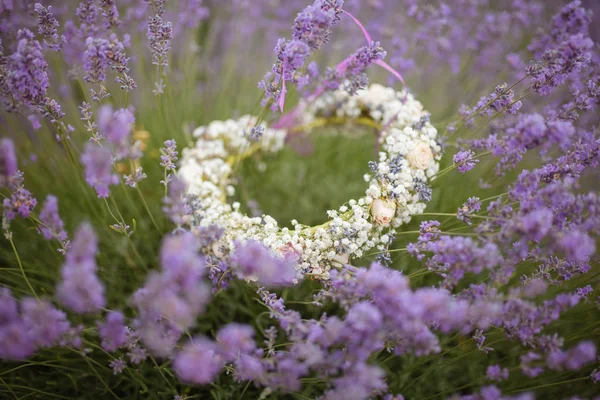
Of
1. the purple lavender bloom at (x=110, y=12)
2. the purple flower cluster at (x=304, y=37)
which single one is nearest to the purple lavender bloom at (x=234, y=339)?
the purple flower cluster at (x=304, y=37)

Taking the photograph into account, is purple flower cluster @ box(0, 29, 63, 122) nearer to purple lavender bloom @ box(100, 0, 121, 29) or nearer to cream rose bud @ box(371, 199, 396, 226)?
purple lavender bloom @ box(100, 0, 121, 29)

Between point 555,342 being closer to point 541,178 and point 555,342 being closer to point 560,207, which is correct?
point 560,207

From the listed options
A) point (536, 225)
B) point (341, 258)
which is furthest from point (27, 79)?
point (536, 225)

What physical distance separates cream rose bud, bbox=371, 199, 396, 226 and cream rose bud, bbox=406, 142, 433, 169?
5.5 inches

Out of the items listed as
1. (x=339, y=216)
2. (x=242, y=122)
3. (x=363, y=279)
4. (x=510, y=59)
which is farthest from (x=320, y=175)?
(x=363, y=279)

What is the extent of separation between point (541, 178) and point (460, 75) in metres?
1.17

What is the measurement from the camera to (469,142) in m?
1.20

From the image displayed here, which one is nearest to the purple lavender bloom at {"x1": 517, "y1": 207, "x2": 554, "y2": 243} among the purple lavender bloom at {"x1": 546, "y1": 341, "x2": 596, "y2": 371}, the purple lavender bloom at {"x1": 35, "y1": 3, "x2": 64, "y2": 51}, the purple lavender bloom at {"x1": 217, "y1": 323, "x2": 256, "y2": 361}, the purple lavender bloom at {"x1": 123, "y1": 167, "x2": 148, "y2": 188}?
the purple lavender bloom at {"x1": 546, "y1": 341, "x2": 596, "y2": 371}

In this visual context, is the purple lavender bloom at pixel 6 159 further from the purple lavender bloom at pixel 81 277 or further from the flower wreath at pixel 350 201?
the flower wreath at pixel 350 201

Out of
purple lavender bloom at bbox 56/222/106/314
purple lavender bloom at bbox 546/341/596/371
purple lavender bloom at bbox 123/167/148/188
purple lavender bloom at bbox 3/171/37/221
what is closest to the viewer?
purple lavender bloom at bbox 56/222/106/314

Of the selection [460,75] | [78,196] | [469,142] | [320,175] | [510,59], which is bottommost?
[469,142]

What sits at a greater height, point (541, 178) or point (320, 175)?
point (320, 175)

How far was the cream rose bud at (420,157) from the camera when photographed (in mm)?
1105

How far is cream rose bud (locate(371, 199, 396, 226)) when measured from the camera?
1.03 m
